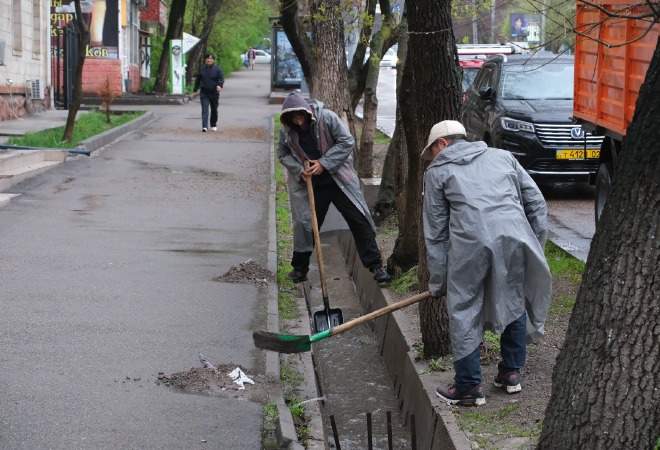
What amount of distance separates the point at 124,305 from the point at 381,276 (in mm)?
2152

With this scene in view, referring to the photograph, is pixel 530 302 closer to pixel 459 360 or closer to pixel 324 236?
pixel 459 360

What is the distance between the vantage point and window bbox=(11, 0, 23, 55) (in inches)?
1025

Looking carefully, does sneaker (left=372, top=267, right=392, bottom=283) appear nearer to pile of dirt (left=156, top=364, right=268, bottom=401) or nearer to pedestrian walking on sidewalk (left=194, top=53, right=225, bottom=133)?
pile of dirt (left=156, top=364, right=268, bottom=401)

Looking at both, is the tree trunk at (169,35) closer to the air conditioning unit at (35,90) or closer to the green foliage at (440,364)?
the air conditioning unit at (35,90)

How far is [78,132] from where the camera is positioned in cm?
2178

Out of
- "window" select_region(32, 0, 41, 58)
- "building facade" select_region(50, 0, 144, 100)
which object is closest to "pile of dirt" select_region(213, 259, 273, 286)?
"window" select_region(32, 0, 41, 58)

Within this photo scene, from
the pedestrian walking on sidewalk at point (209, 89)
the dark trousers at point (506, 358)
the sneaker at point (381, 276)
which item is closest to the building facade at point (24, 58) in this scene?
the pedestrian walking on sidewalk at point (209, 89)

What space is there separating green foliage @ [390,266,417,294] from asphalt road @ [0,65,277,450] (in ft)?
3.55

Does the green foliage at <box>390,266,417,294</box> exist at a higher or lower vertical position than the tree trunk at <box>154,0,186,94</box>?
lower

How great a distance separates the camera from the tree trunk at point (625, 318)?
4258 mm

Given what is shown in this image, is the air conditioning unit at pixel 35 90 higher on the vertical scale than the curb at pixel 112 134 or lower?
higher

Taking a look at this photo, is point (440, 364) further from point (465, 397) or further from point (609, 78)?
point (609, 78)

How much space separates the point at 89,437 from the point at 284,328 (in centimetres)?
321

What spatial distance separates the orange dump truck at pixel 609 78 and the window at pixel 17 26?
16477 mm
